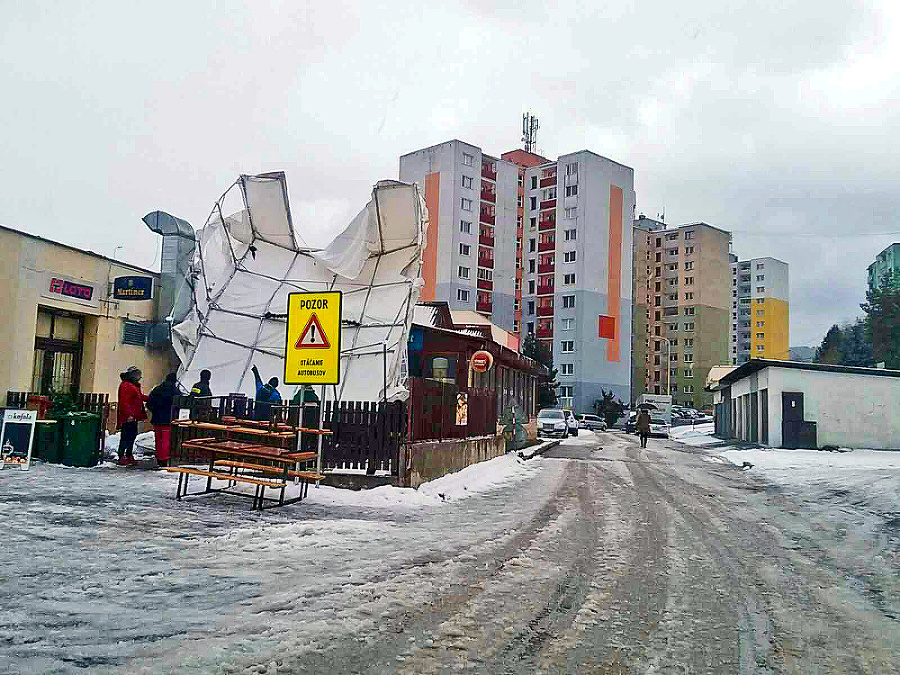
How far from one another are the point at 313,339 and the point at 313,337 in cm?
3

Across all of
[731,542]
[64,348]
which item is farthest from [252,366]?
[731,542]

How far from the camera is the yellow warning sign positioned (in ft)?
35.6

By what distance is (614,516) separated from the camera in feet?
34.6

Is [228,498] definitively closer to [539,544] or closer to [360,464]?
[360,464]

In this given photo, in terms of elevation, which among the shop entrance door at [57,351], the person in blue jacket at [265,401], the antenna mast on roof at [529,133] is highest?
the antenna mast on roof at [529,133]

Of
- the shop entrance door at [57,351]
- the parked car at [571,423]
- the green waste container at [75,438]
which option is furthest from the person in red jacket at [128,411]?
the parked car at [571,423]

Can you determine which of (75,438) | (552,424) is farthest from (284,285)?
(552,424)

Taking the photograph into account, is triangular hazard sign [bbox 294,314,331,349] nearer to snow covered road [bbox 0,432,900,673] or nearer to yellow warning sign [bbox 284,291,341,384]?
yellow warning sign [bbox 284,291,341,384]

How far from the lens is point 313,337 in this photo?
1097 centimetres

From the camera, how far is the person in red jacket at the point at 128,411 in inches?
513

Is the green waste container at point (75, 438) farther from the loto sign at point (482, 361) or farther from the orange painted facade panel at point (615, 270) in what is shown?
the orange painted facade panel at point (615, 270)

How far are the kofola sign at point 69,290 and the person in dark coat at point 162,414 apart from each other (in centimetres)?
446

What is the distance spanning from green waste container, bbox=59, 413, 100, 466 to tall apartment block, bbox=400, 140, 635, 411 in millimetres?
62716

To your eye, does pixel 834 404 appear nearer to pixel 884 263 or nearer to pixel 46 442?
pixel 46 442
